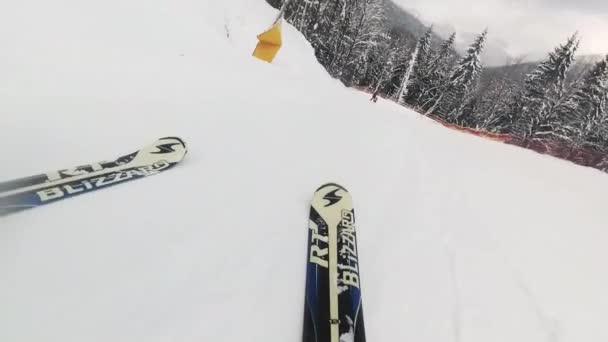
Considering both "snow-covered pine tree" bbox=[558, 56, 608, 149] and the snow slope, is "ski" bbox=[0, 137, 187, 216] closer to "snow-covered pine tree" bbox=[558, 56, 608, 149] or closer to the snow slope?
the snow slope

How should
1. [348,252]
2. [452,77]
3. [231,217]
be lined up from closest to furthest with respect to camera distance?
[348,252] → [231,217] → [452,77]

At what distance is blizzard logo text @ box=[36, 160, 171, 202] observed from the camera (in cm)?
268

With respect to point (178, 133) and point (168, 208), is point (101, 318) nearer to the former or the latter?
point (168, 208)

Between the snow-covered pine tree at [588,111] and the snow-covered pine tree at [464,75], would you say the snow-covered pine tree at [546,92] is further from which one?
the snow-covered pine tree at [464,75]

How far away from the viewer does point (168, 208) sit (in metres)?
2.98

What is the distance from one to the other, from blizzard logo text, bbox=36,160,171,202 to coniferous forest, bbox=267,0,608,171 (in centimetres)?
1489

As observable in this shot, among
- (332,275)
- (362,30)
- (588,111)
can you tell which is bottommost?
(332,275)

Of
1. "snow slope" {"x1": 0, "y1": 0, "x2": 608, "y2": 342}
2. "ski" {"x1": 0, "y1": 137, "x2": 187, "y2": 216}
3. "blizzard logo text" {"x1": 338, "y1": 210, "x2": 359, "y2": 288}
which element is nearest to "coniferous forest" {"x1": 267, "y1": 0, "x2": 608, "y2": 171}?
"snow slope" {"x1": 0, "y1": 0, "x2": 608, "y2": 342}

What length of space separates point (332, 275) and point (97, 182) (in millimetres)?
2039

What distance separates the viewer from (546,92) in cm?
2864

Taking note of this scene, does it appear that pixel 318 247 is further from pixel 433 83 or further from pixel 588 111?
pixel 433 83

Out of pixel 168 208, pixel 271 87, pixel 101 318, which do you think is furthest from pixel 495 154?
pixel 101 318

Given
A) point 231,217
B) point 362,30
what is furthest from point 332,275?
point 362,30

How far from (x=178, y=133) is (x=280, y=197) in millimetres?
1643
